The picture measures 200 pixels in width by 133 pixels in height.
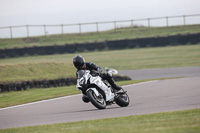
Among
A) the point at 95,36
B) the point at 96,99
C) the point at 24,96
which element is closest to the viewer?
the point at 96,99

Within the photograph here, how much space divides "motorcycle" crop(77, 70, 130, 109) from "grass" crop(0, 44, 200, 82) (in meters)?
8.69

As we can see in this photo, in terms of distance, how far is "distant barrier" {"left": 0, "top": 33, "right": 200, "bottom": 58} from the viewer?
36.3 metres

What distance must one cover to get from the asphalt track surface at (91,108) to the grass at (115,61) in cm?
633

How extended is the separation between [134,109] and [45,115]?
2.10 meters

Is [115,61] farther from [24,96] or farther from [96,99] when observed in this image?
[96,99]

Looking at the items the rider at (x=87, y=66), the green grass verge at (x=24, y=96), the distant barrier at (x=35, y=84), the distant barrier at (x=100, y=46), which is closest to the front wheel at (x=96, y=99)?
the rider at (x=87, y=66)

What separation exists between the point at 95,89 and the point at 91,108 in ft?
3.43

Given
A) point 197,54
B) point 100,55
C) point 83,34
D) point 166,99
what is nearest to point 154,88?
point 166,99

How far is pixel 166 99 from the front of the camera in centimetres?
1156

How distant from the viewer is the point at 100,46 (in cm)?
3769

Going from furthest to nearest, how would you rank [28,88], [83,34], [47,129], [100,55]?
[83,34], [100,55], [28,88], [47,129]

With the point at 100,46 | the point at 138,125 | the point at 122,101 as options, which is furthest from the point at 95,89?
the point at 100,46

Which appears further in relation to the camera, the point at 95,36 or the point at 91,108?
the point at 95,36

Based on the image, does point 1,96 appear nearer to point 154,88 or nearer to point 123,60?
point 154,88
